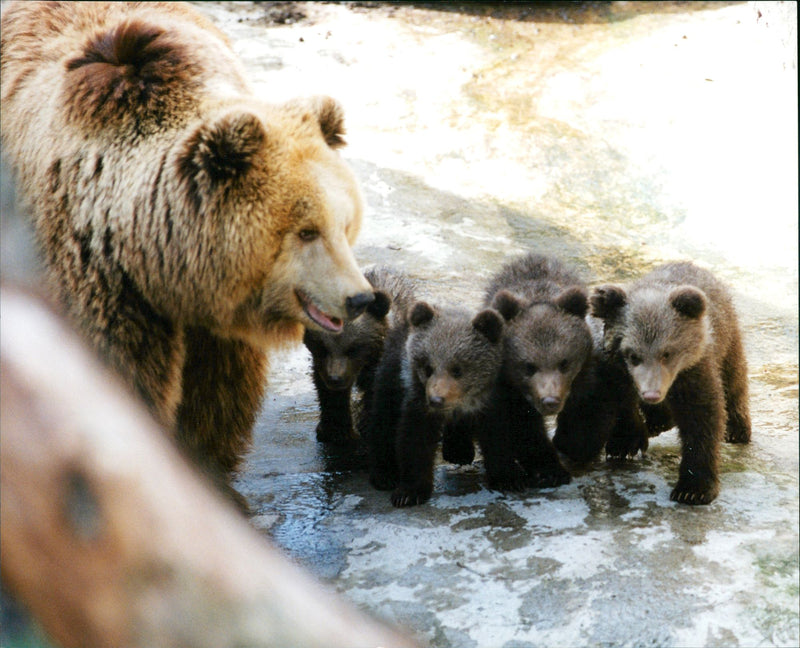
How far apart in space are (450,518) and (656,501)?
1087 millimetres

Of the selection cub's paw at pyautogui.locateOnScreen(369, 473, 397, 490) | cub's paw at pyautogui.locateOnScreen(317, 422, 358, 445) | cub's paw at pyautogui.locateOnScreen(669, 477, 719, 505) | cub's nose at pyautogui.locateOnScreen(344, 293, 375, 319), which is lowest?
cub's paw at pyautogui.locateOnScreen(317, 422, 358, 445)

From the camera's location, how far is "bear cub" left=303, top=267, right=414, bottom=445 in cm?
580

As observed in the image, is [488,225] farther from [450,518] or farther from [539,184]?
[450,518]

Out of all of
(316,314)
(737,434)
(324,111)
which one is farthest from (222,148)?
(737,434)

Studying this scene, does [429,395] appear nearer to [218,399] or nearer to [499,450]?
[499,450]

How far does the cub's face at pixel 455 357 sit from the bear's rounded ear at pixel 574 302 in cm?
44

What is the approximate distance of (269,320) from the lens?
14.8 ft

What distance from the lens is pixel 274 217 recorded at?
4184mm

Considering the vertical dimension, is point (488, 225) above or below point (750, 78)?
below

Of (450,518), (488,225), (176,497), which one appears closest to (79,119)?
(450,518)

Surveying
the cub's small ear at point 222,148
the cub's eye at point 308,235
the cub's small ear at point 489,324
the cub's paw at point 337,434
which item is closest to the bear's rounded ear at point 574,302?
the cub's small ear at point 489,324

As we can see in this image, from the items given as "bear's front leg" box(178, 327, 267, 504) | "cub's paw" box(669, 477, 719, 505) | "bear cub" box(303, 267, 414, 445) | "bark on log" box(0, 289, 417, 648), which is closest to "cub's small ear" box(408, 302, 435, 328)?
"bear cub" box(303, 267, 414, 445)

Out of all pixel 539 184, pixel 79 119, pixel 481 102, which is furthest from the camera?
pixel 481 102

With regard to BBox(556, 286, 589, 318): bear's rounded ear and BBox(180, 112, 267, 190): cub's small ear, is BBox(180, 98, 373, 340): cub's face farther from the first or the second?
BBox(556, 286, 589, 318): bear's rounded ear
